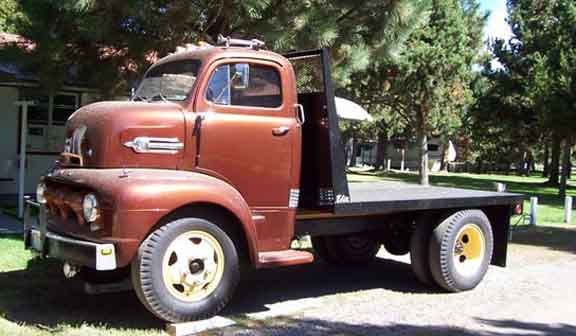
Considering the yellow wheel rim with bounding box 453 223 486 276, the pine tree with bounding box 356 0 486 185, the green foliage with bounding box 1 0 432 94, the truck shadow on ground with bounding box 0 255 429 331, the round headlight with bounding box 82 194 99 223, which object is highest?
the pine tree with bounding box 356 0 486 185

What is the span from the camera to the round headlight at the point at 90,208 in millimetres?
4984

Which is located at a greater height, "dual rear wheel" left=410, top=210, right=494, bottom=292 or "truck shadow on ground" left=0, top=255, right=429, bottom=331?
"dual rear wheel" left=410, top=210, right=494, bottom=292

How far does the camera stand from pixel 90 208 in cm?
501

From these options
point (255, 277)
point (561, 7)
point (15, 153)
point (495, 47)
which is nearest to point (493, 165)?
point (495, 47)

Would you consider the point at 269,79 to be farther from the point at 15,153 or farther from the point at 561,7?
the point at 561,7

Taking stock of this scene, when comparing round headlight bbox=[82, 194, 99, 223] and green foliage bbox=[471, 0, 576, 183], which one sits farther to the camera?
green foliage bbox=[471, 0, 576, 183]

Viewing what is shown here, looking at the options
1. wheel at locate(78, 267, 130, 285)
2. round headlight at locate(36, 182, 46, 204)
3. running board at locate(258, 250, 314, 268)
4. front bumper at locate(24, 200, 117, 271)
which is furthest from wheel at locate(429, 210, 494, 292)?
round headlight at locate(36, 182, 46, 204)

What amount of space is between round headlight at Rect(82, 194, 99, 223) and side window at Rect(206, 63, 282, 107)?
1.40 metres

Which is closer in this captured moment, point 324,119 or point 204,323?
point 204,323

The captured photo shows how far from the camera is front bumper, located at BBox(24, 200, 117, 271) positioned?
16.0ft

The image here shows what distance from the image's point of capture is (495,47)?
3153 cm

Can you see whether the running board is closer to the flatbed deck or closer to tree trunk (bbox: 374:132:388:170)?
the flatbed deck

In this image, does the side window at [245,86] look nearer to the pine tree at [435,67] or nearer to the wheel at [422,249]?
the wheel at [422,249]

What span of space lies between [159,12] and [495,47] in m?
26.0
